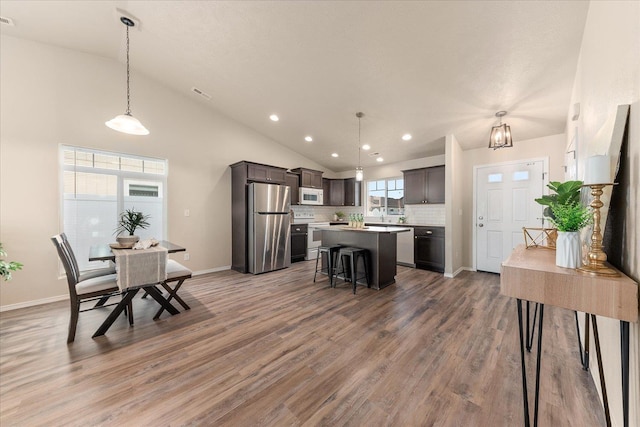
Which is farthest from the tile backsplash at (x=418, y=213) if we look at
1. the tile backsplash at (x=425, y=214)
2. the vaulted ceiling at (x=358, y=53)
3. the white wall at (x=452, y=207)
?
the vaulted ceiling at (x=358, y=53)

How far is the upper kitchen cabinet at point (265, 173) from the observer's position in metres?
4.70

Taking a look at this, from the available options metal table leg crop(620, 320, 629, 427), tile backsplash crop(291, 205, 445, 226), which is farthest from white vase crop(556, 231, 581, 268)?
tile backsplash crop(291, 205, 445, 226)

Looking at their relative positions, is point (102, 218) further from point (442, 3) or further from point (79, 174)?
point (442, 3)

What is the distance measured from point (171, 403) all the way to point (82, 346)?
4.47ft

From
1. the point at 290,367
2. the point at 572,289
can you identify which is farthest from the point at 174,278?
the point at 572,289

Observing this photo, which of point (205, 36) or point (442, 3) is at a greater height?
point (205, 36)

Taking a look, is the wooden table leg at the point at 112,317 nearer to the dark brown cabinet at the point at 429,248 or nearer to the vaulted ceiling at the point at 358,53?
the vaulted ceiling at the point at 358,53

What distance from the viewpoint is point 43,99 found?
10.3 ft

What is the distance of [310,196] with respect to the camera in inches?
242

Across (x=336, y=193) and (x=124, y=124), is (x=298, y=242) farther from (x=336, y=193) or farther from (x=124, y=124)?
(x=124, y=124)

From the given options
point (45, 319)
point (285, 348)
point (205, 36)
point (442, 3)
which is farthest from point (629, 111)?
point (45, 319)

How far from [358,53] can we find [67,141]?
412cm

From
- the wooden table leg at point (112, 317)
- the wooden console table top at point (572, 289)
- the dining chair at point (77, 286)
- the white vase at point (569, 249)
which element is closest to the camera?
the wooden console table top at point (572, 289)

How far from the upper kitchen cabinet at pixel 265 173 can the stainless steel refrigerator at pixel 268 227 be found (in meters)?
0.26
